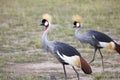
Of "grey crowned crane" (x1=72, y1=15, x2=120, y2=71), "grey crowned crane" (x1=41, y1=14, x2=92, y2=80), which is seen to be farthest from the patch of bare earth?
"grey crowned crane" (x1=41, y1=14, x2=92, y2=80)

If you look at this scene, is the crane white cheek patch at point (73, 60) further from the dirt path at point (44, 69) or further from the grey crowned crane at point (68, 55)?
the dirt path at point (44, 69)

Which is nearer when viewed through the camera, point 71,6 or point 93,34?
point 93,34

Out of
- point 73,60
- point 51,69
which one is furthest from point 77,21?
point 73,60

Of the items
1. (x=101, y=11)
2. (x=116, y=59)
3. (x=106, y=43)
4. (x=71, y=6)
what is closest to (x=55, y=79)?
(x=106, y=43)

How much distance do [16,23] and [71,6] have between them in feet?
12.6

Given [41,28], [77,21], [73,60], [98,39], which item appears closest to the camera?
[73,60]

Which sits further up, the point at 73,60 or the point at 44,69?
the point at 73,60

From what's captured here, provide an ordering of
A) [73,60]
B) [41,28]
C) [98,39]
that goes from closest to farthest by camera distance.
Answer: [73,60]
[98,39]
[41,28]

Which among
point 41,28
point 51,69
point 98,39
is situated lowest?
point 41,28

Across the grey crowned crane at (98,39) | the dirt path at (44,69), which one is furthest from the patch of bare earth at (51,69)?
the grey crowned crane at (98,39)

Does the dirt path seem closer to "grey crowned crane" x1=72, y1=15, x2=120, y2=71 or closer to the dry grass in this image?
the dry grass

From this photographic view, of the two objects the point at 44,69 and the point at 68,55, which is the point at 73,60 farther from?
the point at 44,69

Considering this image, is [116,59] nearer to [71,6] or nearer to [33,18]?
[33,18]

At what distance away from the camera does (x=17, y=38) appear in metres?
12.9
